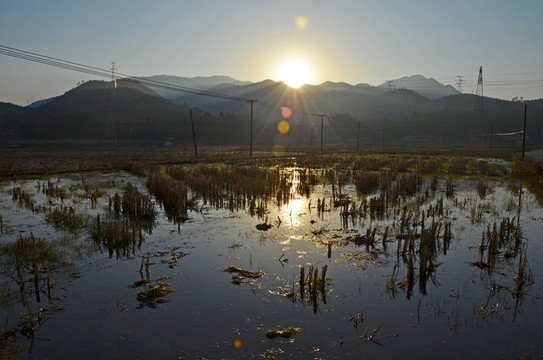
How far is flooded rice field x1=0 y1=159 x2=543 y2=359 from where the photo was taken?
4.79 m

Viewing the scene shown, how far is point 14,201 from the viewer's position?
1470cm

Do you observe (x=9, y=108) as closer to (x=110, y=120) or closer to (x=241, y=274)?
(x=110, y=120)

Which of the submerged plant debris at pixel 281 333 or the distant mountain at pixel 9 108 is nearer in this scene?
the submerged plant debris at pixel 281 333

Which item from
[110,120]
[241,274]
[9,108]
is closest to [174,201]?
[241,274]

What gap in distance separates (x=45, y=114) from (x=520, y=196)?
509ft

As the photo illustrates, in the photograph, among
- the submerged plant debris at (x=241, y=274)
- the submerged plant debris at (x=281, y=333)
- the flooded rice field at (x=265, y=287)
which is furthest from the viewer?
the submerged plant debris at (x=241, y=274)

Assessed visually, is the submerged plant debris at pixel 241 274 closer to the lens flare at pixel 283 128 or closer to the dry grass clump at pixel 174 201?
the dry grass clump at pixel 174 201

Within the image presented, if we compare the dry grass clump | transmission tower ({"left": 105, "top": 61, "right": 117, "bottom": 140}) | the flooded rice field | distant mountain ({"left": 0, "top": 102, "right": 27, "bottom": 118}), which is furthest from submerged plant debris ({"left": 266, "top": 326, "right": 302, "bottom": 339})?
distant mountain ({"left": 0, "top": 102, "right": 27, "bottom": 118})

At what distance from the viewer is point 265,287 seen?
21.4ft

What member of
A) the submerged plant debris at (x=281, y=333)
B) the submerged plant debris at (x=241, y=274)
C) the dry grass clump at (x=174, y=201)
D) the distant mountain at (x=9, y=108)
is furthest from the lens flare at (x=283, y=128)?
the distant mountain at (x=9, y=108)

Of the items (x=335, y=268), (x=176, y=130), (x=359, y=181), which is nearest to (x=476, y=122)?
(x=176, y=130)

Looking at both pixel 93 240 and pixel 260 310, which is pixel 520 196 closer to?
pixel 260 310

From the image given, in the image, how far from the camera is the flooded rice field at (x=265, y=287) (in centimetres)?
479

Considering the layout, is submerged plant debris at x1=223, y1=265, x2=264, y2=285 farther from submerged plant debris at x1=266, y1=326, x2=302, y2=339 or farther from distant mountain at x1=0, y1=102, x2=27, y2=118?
distant mountain at x1=0, y1=102, x2=27, y2=118
